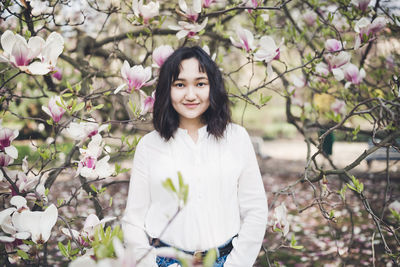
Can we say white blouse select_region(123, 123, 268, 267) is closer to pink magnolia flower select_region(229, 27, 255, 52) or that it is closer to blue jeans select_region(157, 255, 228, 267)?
blue jeans select_region(157, 255, 228, 267)

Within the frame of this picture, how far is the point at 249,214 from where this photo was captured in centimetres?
124

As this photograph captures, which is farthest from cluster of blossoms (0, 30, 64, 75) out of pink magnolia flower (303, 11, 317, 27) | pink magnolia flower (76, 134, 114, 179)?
pink magnolia flower (303, 11, 317, 27)

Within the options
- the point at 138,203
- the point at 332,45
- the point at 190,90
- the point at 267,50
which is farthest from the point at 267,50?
the point at 138,203

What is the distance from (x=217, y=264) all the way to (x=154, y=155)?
44cm

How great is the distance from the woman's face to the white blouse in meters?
0.10

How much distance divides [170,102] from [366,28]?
2.88ft

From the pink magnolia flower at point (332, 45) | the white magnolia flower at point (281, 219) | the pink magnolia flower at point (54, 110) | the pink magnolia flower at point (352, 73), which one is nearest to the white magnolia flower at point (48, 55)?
the pink magnolia flower at point (54, 110)

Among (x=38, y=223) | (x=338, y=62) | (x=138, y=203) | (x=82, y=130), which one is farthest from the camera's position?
(x=338, y=62)

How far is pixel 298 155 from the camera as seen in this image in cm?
866

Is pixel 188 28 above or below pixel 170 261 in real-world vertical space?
above

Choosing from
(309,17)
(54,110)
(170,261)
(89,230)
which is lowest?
(170,261)

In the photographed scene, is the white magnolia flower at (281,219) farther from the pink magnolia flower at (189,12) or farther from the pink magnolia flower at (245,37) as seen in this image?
the pink magnolia flower at (189,12)

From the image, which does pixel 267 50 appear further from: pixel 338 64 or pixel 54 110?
pixel 54 110

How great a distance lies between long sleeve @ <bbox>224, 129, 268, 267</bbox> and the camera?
1.19 meters
